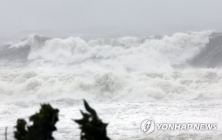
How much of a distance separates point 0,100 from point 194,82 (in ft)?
37.0

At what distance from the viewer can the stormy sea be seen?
10399 mm

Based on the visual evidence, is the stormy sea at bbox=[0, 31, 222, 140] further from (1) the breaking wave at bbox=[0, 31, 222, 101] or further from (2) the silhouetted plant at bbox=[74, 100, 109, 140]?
(2) the silhouetted plant at bbox=[74, 100, 109, 140]

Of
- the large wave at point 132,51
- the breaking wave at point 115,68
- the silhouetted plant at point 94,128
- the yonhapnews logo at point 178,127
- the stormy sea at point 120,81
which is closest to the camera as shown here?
the silhouetted plant at point 94,128

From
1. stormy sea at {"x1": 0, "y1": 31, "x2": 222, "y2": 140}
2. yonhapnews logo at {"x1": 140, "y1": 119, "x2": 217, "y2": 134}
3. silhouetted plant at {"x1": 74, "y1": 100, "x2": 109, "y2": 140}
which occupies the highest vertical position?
stormy sea at {"x1": 0, "y1": 31, "x2": 222, "y2": 140}

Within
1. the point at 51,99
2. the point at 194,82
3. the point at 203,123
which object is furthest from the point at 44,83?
the point at 203,123

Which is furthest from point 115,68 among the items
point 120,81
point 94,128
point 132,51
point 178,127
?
point 94,128

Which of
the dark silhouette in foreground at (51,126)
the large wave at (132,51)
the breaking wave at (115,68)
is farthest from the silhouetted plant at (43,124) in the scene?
the large wave at (132,51)

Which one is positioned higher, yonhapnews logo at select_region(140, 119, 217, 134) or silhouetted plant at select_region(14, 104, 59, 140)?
silhouetted plant at select_region(14, 104, 59, 140)

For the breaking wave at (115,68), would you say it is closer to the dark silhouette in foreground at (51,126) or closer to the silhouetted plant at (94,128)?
the dark silhouette in foreground at (51,126)

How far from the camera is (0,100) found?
1584cm

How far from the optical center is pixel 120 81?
1789cm

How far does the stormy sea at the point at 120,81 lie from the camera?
10399mm

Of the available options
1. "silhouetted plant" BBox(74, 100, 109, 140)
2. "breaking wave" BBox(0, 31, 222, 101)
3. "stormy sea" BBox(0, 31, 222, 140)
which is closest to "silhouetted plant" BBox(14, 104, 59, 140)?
"silhouetted plant" BBox(74, 100, 109, 140)

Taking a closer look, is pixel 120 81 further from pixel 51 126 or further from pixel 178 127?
pixel 51 126
